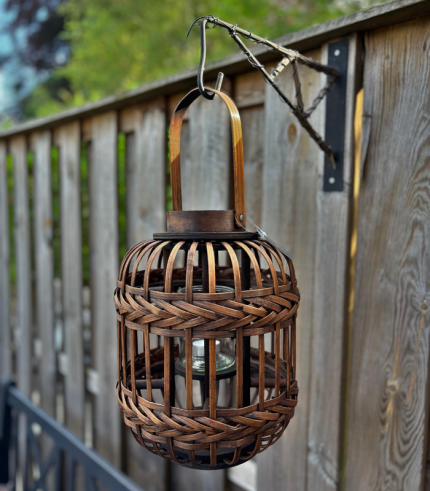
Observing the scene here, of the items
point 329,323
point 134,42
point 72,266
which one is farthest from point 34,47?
point 329,323

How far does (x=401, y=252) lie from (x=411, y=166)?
166 millimetres

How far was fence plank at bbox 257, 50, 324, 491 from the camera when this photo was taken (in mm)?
950

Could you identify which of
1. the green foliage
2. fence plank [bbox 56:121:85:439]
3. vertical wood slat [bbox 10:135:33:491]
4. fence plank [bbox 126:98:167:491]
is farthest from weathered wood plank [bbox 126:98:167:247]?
the green foliage

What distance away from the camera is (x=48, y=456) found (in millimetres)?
1691

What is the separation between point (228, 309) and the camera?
1.83 feet

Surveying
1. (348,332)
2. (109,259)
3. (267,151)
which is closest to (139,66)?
(109,259)

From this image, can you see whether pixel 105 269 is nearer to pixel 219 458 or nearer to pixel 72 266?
pixel 72 266

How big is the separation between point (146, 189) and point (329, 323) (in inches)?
29.6

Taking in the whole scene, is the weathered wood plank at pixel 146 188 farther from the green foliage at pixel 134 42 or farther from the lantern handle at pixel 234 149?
the green foliage at pixel 134 42

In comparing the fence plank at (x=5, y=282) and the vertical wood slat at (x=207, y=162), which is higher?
the vertical wood slat at (x=207, y=162)

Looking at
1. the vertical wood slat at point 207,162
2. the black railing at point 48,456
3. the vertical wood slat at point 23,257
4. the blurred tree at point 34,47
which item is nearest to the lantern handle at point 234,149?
the vertical wood slat at point 207,162

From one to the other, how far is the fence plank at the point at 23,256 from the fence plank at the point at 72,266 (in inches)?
13.0

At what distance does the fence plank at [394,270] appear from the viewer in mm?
771

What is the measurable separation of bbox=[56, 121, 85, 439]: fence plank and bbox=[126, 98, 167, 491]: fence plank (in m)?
0.30
